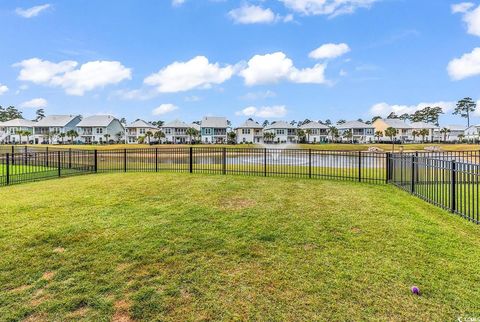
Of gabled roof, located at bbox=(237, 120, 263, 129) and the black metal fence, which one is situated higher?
gabled roof, located at bbox=(237, 120, 263, 129)

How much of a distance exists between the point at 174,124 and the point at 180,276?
89.3 meters

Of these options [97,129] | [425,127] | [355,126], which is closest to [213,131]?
[97,129]

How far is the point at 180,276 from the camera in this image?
4.58 metres

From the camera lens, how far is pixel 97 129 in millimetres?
85000

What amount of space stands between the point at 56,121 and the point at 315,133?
78.1 metres

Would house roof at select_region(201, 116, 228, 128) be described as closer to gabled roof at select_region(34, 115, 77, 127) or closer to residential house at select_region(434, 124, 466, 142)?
gabled roof at select_region(34, 115, 77, 127)

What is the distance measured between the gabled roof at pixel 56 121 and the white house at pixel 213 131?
37869 mm

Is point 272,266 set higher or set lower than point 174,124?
lower

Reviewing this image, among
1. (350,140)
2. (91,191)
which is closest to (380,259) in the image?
(91,191)

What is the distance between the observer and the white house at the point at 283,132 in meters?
96.4

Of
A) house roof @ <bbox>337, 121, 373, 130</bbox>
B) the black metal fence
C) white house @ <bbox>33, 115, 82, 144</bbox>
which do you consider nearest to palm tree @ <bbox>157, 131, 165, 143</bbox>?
white house @ <bbox>33, 115, 82, 144</bbox>

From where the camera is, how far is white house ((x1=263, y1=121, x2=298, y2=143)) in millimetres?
96438

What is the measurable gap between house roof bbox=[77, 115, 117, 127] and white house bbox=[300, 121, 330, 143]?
58.7 m

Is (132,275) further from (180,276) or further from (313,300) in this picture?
(313,300)
